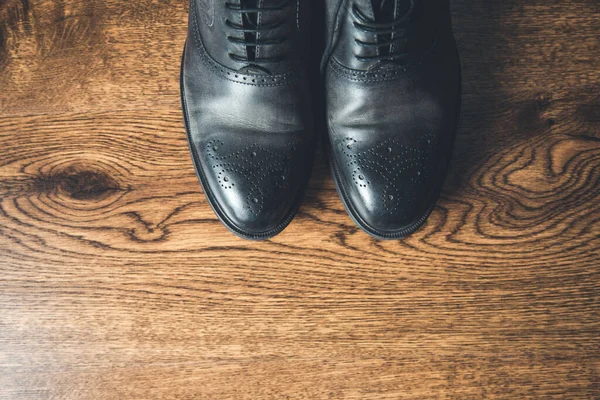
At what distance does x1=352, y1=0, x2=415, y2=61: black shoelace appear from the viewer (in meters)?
0.70

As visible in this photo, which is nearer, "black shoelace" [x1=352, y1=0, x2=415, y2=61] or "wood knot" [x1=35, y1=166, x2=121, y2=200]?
"black shoelace" [x1=352, y1=0, x2=415, y2=61]

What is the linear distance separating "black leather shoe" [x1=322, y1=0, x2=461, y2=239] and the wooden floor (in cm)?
7

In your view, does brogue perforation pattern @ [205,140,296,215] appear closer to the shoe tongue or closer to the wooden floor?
the wooden floor

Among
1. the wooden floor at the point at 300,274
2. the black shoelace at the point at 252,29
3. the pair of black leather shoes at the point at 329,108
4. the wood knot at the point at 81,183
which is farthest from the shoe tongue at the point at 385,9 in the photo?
the wood knot at the point at 81,183

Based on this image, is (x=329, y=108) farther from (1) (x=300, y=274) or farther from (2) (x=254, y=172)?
(1) (x=300, y=274)

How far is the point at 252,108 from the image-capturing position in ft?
2.41

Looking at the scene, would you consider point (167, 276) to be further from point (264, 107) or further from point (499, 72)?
point (499, 72)

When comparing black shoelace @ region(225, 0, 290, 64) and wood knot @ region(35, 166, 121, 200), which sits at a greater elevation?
black shoelace @ region(225, 0, 290, 64)

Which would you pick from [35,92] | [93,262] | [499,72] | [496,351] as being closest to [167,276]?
[93,262]

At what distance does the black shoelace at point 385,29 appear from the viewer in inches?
27.6

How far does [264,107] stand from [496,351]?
51cm

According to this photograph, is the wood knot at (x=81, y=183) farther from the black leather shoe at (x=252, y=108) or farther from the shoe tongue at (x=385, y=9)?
the shoe tongue at (x=385, y=9)

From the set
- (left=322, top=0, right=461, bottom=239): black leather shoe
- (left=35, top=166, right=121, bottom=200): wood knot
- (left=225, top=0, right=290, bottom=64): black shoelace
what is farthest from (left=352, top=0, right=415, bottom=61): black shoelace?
(left=35, top=166, right=121, bottom=200): wood knot

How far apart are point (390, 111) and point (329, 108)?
9 centimetres
